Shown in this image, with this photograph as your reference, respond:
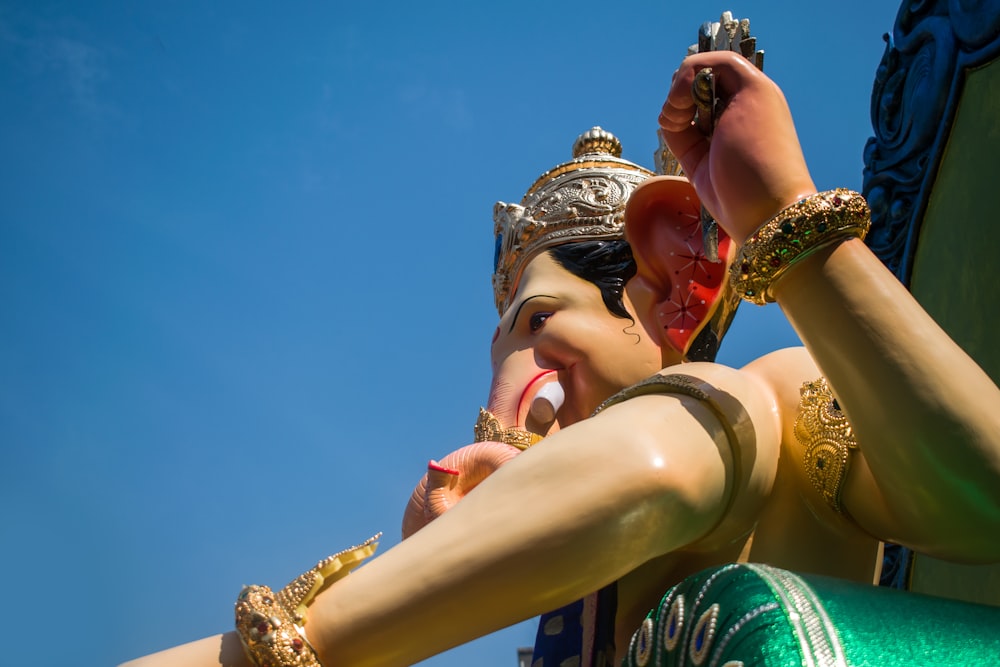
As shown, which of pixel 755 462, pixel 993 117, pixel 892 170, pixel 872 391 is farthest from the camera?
pixel 892 170

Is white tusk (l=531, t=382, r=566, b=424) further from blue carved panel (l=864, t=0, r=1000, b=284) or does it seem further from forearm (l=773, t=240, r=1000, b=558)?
blue carved panel (l=864, t=0, r=1000, b=284)

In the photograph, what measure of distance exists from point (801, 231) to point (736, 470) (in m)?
0.41

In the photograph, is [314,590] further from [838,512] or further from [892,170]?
[892,170]

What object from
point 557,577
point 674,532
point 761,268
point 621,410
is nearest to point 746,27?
point 761,268

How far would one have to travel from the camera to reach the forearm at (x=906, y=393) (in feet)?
5.29

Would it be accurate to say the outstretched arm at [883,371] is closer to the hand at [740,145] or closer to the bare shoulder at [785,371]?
the hand at [740,145]

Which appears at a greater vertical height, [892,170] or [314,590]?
[892,170]

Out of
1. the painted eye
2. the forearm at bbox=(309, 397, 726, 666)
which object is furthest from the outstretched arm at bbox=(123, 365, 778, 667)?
the painted eye

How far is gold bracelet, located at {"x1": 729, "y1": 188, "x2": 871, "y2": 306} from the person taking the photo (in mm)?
1718

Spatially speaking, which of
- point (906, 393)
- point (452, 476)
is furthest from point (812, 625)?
point (452, 476)

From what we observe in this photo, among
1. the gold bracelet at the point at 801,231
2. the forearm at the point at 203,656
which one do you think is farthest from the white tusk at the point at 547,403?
the forearm at the point at 203,656

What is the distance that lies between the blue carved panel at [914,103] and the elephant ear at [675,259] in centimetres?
66

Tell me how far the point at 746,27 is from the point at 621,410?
76cm

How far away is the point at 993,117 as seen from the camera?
8.00ft
